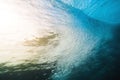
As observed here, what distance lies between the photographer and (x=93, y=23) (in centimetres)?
685

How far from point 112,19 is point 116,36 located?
1961mm

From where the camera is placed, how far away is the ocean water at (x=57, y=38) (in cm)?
528

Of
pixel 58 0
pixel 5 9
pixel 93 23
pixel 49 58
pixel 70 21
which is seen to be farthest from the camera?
pixel 49 58

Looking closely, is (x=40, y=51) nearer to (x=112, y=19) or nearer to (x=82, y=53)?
(x=82, y=53)

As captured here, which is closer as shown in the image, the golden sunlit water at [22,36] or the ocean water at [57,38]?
the golden sunlit water at [22,36]

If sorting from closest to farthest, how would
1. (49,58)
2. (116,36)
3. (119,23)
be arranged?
1. (119,23)
2. (49,58)
3. (116,36)

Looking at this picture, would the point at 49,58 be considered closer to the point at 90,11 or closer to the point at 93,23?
the point at 93,23

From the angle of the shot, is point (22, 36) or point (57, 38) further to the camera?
point (57, 38)

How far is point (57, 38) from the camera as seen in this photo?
22.1ft

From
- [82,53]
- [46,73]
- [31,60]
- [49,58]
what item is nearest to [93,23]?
[82,53]

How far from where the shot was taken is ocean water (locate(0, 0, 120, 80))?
→ 5.28 meters

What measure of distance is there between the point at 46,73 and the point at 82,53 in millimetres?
2655

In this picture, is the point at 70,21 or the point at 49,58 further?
the point at 49,58

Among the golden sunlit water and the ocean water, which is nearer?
the golden sunlit water
